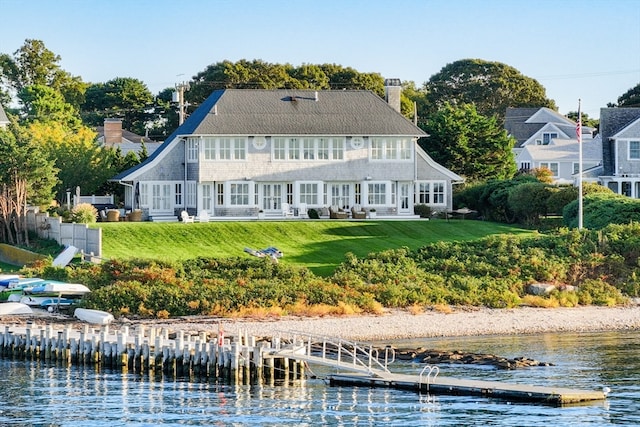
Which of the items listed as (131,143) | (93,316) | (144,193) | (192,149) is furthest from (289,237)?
(131,143)

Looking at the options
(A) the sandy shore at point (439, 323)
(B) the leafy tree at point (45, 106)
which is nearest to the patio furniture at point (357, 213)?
(A) the sandy shore at point (439, 323)

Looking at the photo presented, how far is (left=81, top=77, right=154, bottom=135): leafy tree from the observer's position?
435 ft

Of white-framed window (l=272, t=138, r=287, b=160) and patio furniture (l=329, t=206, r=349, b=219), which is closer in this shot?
patio furniture (l=329, t=206, r=349, b=219)

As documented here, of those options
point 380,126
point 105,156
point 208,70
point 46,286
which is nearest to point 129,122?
point 208,70

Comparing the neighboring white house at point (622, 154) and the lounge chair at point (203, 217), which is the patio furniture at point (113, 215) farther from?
the neighboring white house at point (622, 154)

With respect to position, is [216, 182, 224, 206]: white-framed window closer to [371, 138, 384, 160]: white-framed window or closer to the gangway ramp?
[371, 138, 384, 160]: white-framed window

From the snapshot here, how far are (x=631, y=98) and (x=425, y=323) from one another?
276 feet

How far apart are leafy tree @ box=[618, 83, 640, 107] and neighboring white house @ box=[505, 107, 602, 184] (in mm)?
9681

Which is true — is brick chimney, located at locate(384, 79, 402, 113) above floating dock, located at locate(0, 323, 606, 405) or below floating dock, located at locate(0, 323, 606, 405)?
above

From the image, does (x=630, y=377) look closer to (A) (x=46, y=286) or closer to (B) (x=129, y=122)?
(A) (x=46, y=286)

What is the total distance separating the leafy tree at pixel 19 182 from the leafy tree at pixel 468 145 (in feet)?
96.7

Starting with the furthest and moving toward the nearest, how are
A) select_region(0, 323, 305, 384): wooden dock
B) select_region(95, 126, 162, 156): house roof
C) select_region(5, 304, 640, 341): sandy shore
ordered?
select_region(95, 126, 162, 156): house roof
select_region(5, 304, 640, 341): sandy shore
select_region(0, 323, 305, 384): wooden dock

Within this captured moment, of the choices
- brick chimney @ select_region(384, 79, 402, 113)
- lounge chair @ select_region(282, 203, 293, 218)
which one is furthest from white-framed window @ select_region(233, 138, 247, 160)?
brick chimney @ select_region(384, 79, 402, 113)

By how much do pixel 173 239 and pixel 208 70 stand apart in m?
54.8
